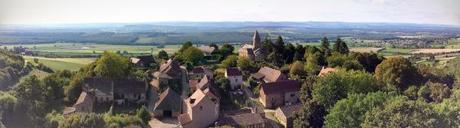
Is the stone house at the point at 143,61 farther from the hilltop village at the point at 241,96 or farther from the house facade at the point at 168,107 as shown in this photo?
the house facade at the point at 168,107

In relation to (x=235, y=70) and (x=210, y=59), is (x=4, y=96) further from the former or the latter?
(x=210, y=59)

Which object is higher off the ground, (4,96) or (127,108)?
(4,96)

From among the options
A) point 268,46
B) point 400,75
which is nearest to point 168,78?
point 268,46

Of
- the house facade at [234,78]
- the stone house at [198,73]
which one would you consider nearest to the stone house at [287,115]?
the house facade at [234,78]

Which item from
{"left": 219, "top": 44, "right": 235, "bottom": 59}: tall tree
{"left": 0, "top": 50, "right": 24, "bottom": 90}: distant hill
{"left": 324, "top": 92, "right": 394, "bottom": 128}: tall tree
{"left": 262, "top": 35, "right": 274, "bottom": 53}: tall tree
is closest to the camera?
{"left": 324, "top": 92, "right": 394, "bottom": 128}: tall tree

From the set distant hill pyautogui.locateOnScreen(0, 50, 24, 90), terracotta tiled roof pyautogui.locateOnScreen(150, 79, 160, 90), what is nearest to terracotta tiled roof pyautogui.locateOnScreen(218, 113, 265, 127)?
terracotta tiled roof pyautogui.locateOnScreen(150, 79, 160, 90)

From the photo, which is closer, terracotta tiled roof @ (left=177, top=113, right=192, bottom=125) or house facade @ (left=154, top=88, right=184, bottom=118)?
terracotta tiled roof @ (left=177, top=113, right=192, bottom=125)

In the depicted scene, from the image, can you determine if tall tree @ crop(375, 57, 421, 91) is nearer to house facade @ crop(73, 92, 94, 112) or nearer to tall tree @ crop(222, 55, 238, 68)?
tall tree @ crop(222, 55, 238, 68)

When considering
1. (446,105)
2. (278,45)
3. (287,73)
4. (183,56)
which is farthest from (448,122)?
(183,56)

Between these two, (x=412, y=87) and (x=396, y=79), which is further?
(x=396, y=79)
